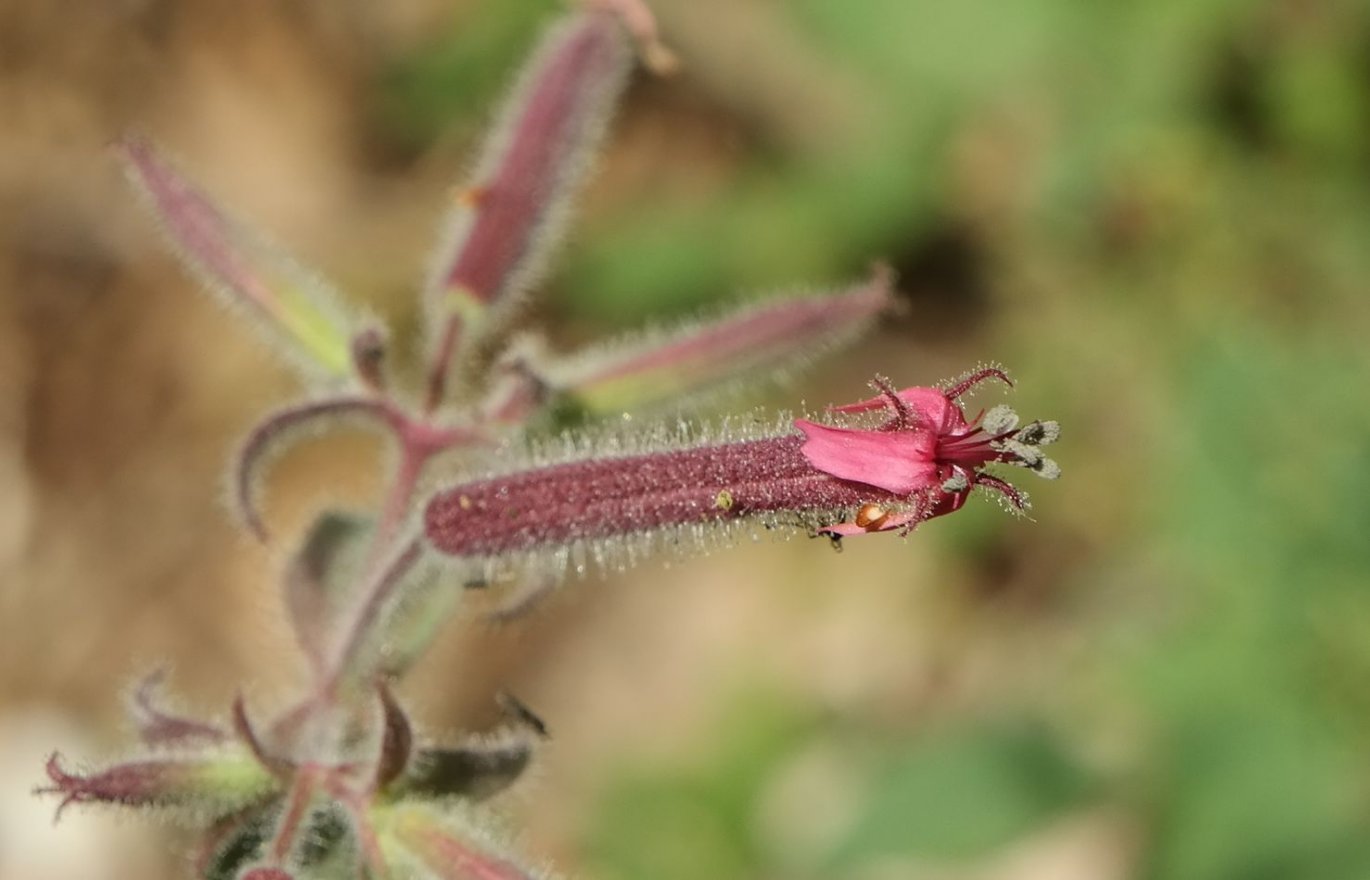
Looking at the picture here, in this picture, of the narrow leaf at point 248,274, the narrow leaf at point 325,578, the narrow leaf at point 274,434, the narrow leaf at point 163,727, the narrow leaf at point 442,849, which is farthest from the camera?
the narrow leaf at point 248,274

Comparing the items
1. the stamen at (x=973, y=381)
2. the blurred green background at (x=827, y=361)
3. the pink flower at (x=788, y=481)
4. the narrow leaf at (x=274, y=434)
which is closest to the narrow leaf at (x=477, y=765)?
the pink flower at (x=788, y=481)

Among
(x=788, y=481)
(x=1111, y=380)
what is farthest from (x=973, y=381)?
(x=1111, y=380)

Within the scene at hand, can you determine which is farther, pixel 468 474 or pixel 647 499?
pixel 468 474

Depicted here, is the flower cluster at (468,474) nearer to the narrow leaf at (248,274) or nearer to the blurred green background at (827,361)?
the narrow leaf at (248,274)

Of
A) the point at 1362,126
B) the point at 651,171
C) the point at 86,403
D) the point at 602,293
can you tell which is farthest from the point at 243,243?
the point at 1362,126

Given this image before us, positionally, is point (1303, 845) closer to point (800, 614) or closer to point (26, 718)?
point (800, 614)

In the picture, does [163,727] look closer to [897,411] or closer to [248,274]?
[248,274]
